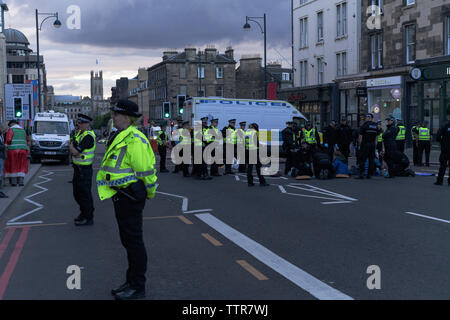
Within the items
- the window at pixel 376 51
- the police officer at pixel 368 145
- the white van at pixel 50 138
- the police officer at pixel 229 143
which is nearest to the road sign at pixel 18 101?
the white van at pixel 50 138

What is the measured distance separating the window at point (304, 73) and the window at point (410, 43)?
1143cm

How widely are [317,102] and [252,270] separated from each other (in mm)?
33598

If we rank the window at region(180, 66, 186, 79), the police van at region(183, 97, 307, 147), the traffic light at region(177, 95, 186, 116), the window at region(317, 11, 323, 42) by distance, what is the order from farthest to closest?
1. the window at region(180, 66, 186, 79)
2. the window at region(317, 11, 323, 42)
3. the traffic light at region(177, 95, 186, 116)
4. the police van at region(183, 97, 307, 147)

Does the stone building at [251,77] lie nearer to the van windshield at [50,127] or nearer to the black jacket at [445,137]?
the van windshield at [50,127]

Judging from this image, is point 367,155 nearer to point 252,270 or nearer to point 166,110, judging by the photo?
point 252,270

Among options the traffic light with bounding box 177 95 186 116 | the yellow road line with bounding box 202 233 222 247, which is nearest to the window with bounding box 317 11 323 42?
the traffic light with bounding box 177 95 186 116

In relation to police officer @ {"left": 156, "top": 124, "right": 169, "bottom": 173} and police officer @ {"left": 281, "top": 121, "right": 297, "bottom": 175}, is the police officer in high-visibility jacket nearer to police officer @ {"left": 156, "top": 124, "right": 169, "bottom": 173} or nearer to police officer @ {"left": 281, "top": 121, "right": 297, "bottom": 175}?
police officer @ {"left": 281, "top": 121, "right": 297, "bottom": 175}

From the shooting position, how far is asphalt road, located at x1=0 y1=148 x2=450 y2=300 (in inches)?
224

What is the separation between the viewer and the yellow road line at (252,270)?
606 cm

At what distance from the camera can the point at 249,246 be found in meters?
7.61

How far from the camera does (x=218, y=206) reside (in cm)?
1131

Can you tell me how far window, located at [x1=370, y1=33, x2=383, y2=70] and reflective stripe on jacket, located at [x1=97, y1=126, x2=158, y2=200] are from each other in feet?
95.0
